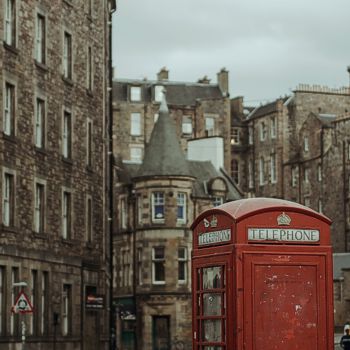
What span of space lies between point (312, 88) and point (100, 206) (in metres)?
64.4

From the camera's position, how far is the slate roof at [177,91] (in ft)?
353

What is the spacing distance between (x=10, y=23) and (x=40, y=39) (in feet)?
9.74

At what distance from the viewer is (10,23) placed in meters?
36.6

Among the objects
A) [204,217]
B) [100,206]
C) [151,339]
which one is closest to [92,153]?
[100,206]

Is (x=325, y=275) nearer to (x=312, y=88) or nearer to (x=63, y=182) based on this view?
(x=63, y=182)

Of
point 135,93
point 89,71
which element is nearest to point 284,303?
point 89,71

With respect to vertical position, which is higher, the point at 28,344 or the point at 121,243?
the point at 121,243

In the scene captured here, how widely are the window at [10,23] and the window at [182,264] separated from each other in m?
29.9

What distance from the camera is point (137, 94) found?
108 metres

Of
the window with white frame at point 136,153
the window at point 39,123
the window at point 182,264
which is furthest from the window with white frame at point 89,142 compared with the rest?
the window with white frame at point 136,153

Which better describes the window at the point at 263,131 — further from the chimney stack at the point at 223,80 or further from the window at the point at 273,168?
the chimney stack at the point at 223,80

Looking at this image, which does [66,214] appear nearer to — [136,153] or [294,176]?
[136,153]

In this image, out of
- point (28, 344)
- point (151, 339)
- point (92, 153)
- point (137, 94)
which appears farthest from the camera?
point (137, 94)

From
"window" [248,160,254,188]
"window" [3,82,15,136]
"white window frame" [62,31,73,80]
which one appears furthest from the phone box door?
"window" [248,160,254,188]
